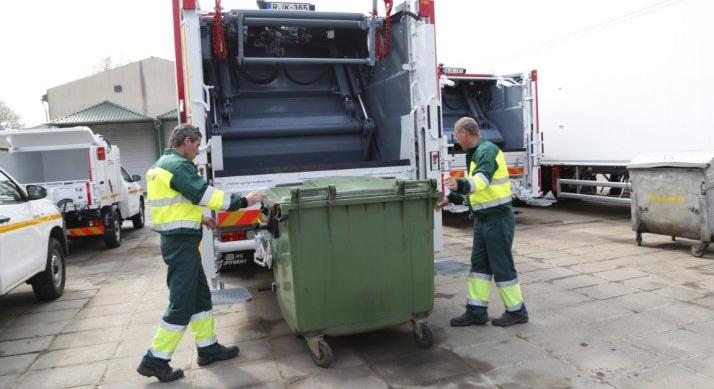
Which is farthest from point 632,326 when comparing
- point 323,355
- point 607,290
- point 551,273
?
point 323,355

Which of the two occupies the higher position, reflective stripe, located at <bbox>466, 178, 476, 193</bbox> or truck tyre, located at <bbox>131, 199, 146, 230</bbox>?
reflective stripe, located at <bbox>466, 178, 476, 193</bbox>

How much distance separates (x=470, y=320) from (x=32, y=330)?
3.64m

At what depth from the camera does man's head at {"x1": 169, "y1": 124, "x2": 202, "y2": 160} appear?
343 cm

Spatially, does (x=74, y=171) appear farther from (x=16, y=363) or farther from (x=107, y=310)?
(x=16, y=363)

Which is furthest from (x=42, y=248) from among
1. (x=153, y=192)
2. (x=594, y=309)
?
(x=594, y=309)

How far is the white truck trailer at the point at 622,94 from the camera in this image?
688cm

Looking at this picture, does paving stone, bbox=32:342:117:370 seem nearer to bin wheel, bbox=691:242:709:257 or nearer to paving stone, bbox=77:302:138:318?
paving stone, bbox=77:302:138:318

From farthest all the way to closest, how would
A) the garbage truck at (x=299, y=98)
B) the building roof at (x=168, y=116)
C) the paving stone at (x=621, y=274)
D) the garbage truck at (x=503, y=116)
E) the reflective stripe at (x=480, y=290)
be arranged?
the building roof at (x=168, y=116) < the garbage truck at (x=503, y=116) < the paving stone at (x=621, y=274) < the garbage truck at (x=299, y=98) < the reflective stripe at (x=480, y=290)

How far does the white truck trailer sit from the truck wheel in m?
7.29

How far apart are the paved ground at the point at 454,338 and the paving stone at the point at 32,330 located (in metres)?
0.02

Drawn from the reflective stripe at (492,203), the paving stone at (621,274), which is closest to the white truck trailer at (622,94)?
the paving stone at (621,274)

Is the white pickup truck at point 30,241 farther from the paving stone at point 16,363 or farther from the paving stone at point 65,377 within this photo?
the paving stone at point 65,377

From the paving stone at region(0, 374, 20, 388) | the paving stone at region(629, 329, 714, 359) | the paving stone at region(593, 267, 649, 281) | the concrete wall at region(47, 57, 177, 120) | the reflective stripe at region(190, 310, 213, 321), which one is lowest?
the paving stone at region(0, 374, 20, 388)

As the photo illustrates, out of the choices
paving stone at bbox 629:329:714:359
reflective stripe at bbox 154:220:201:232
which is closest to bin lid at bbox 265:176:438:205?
reflective stripe at bbox 154:220:201:232
